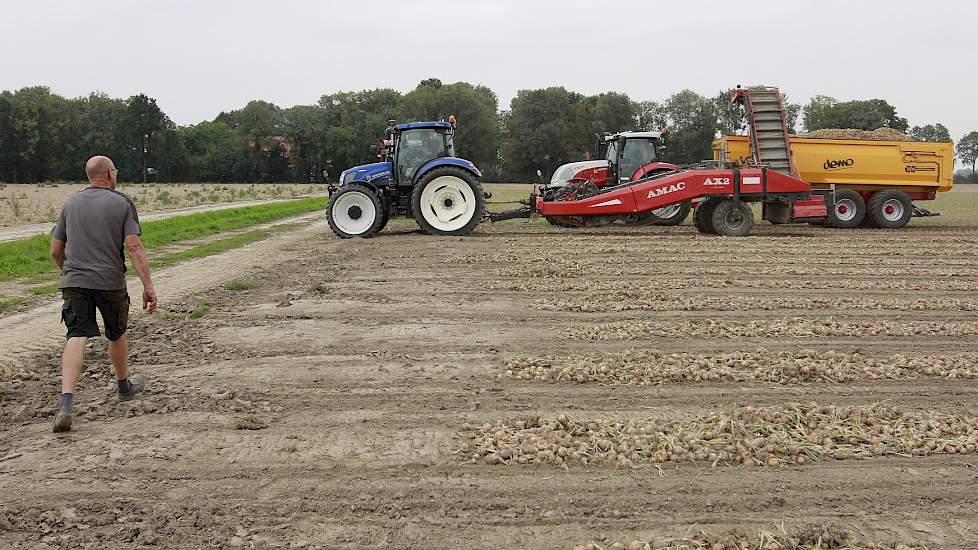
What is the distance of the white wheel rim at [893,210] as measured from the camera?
722 inches

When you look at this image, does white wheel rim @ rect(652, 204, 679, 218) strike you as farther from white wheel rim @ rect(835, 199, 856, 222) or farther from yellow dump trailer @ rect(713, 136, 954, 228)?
white wheel rim @ rect(835, 199, 856, 222)

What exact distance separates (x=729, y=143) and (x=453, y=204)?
7.06 m

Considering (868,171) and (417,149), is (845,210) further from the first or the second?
(417,149)

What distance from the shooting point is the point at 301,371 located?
18.8 ft

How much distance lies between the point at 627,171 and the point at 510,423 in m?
15.0

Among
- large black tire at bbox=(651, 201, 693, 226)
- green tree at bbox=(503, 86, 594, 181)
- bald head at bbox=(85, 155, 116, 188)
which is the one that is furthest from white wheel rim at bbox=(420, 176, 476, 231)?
green tree at bbox=(503, 86, 594, 181)

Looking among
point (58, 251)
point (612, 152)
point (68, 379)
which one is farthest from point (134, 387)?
point (612, 152)

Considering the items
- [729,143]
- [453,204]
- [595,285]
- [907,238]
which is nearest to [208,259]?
[453,204]

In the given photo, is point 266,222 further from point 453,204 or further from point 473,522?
point 473,522

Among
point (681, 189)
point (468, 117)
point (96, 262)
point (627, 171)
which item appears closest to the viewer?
point (96, 262)

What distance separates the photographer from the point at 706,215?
16.6 meters

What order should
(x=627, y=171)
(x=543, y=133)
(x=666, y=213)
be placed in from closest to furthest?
(x=627, y=171) → (x=666, y=213) → (x=543, y=133)

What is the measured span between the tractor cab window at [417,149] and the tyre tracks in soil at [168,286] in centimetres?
307

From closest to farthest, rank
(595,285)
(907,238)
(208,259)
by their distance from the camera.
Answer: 1. (595,285)
2. (208,259)
3. (907,238)
